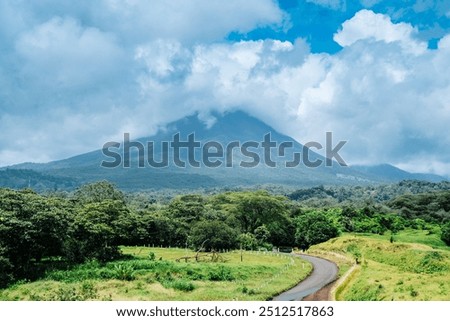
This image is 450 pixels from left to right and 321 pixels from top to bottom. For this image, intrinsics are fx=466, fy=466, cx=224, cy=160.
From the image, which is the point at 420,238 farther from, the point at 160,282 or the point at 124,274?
the point at 124,274

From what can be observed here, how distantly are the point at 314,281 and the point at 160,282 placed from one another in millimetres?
9446

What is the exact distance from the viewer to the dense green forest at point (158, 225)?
26.4 meters

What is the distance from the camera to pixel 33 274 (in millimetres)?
25859

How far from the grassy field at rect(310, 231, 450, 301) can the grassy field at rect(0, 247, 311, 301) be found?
4252mm

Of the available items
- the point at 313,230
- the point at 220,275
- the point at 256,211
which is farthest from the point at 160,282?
the point at 256,211

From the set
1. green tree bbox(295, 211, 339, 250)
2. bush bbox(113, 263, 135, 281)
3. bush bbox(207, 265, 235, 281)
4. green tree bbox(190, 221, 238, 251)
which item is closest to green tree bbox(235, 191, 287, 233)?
green tree bbox(295, 211, 339, 250)

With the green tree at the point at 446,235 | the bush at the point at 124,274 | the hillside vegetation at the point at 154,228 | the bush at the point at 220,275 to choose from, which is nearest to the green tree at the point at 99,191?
the hillside vegetation at the point at 154,228

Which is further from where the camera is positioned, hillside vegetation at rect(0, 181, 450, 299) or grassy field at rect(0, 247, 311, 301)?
hillside vegetation at rect(0, 181, 450, 299)

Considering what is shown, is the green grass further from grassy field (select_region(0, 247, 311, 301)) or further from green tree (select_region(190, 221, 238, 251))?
green tree (select_region(190, 221, 238, 251))

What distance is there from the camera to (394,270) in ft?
82.4

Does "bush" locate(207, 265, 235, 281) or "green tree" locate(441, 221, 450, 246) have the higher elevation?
"green tree" locate(441, 221, 450, 246)

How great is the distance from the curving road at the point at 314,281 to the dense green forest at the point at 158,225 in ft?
32.8

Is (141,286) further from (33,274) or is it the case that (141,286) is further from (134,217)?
(134,217)

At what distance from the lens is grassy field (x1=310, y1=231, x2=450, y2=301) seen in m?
18.4
